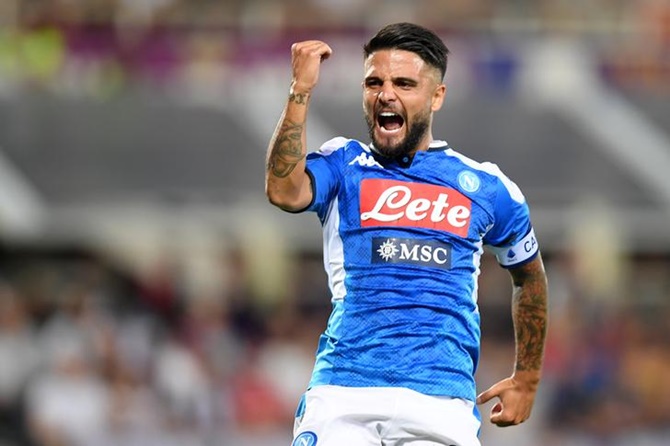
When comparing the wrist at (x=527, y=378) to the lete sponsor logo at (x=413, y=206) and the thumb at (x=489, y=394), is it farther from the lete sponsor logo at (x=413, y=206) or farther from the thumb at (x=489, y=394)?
the lete sponsor logo at (x=413, y=206)

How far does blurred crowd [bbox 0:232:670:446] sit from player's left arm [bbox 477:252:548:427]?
614 cm

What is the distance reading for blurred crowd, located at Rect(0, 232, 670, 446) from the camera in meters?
11.9

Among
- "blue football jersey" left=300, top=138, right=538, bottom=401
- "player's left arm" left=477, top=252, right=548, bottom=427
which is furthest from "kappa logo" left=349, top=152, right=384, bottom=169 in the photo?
"player's left arm" left=477, top=252, right=548, bottom=427

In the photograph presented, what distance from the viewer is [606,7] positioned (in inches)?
685

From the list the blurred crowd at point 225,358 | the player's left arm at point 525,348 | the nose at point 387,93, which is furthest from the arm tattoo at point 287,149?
the blurred crowd at point 225,358

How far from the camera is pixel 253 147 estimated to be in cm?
1559

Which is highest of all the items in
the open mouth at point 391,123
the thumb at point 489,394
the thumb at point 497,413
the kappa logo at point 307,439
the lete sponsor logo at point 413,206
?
the open mouth at point 391,123

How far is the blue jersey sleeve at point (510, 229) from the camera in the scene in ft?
18.3

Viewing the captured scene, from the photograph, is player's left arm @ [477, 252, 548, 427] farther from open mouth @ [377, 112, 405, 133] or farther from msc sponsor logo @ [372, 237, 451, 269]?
open mouth @ [377, 112, 405, 133]

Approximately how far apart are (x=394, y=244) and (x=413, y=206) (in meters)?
0.16

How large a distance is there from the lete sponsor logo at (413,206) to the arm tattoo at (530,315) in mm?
489

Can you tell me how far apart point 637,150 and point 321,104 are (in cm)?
333

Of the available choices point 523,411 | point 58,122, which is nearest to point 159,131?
point 58,122

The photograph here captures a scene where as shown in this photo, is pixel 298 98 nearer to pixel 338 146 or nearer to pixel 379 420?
pixel 338 146
